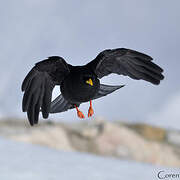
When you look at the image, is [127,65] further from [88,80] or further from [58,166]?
[58,166]

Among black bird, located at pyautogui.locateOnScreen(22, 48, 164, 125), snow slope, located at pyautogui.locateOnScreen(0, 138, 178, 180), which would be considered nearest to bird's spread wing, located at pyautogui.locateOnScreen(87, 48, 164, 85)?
black bird, located at pyautogui.locateOnScreen(22, 48, 164, 125)

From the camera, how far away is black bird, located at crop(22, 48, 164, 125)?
0.90 m

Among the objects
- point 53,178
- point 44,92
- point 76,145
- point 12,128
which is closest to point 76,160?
point 76,145

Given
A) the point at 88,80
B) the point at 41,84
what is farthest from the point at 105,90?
the point at 41,84

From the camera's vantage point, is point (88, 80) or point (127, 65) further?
point (127, 65)

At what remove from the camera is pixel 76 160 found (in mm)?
4793

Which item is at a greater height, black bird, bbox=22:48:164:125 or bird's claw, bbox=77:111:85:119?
black bird, bbox=22:48:164:125

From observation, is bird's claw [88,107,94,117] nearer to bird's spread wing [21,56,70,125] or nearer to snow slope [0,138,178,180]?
bird's spread wing [21,56,70,125]

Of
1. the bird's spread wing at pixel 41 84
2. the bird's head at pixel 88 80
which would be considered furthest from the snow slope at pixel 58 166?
the bird's head at pixel 88 80

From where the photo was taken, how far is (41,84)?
98 cm

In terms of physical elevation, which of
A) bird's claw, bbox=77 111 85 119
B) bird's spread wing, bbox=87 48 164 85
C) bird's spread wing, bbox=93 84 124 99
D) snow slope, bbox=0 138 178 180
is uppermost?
snow slope, bbox=0 138 178 180

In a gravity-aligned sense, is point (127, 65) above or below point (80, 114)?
above

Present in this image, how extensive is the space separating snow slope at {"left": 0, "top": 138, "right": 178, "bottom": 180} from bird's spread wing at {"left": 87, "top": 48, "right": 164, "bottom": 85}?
3124 mm

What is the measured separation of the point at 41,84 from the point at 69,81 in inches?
4.7
